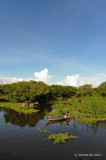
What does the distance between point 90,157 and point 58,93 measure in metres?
66.1

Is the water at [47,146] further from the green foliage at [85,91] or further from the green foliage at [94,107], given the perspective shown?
the green foliage at [85,91]

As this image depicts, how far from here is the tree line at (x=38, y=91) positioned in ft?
174

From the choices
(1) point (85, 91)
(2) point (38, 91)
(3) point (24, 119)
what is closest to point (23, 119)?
(3) point (24, 119)

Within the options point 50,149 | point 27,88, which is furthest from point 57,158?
point 27,88

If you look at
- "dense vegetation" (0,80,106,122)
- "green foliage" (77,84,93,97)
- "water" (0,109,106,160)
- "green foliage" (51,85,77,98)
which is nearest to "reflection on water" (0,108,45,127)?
"water" (0,109,106,160)

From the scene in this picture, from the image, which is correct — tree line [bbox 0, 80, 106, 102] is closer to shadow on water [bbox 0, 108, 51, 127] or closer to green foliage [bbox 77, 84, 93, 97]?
green foliage [bbox 77, 84, 93, 97]

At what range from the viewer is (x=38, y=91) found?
55906 millimetres

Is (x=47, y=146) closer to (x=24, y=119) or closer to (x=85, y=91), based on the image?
(x=24, y=119)

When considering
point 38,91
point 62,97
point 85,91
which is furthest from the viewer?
point 85,91

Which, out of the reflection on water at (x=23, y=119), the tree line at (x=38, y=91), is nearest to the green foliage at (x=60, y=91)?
the tree line at (x=38, y=91)

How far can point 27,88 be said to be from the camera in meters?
54.5

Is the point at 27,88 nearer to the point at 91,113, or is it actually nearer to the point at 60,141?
the point at 91,113

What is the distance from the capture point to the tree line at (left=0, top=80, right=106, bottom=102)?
2093 inches

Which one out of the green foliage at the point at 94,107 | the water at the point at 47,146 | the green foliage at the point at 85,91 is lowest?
the water at the point at 47,146
